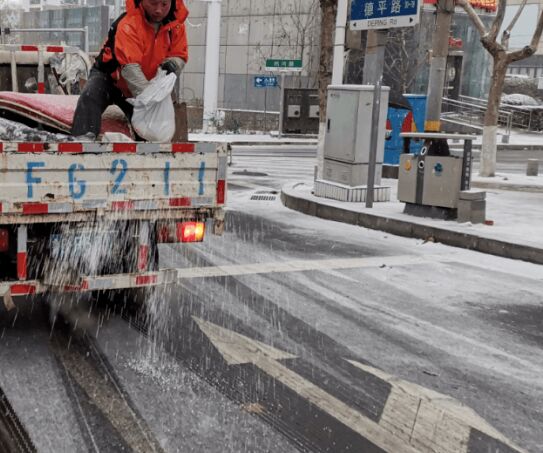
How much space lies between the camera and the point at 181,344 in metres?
5.39

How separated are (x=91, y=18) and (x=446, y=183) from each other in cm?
6550

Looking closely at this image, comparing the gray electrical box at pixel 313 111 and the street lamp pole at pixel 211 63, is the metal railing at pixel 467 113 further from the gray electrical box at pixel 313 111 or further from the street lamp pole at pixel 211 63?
the street lamp pole at pixel 211 63

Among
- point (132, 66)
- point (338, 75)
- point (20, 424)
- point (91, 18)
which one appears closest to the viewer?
point (20, 424)

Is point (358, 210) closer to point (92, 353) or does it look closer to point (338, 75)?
point (338, 75)

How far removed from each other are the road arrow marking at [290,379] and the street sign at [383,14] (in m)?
6.86

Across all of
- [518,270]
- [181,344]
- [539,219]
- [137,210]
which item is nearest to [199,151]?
[137,210]

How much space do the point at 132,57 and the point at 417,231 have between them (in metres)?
5.30

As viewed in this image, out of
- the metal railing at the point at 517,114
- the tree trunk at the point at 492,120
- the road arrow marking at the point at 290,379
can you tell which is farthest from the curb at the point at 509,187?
the metal railing at the point at 517,114

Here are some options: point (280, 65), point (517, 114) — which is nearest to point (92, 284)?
point (280, 65)

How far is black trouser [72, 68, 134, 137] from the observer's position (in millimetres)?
6180

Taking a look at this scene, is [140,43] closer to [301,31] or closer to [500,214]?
[500,214]

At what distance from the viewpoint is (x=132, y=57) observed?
615 cm

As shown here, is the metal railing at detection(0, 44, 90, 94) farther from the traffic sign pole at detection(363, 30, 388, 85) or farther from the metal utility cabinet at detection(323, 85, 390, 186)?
the traffic sign pole at detection(363, 30, 388, 85)

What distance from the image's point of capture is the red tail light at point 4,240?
5.19m
